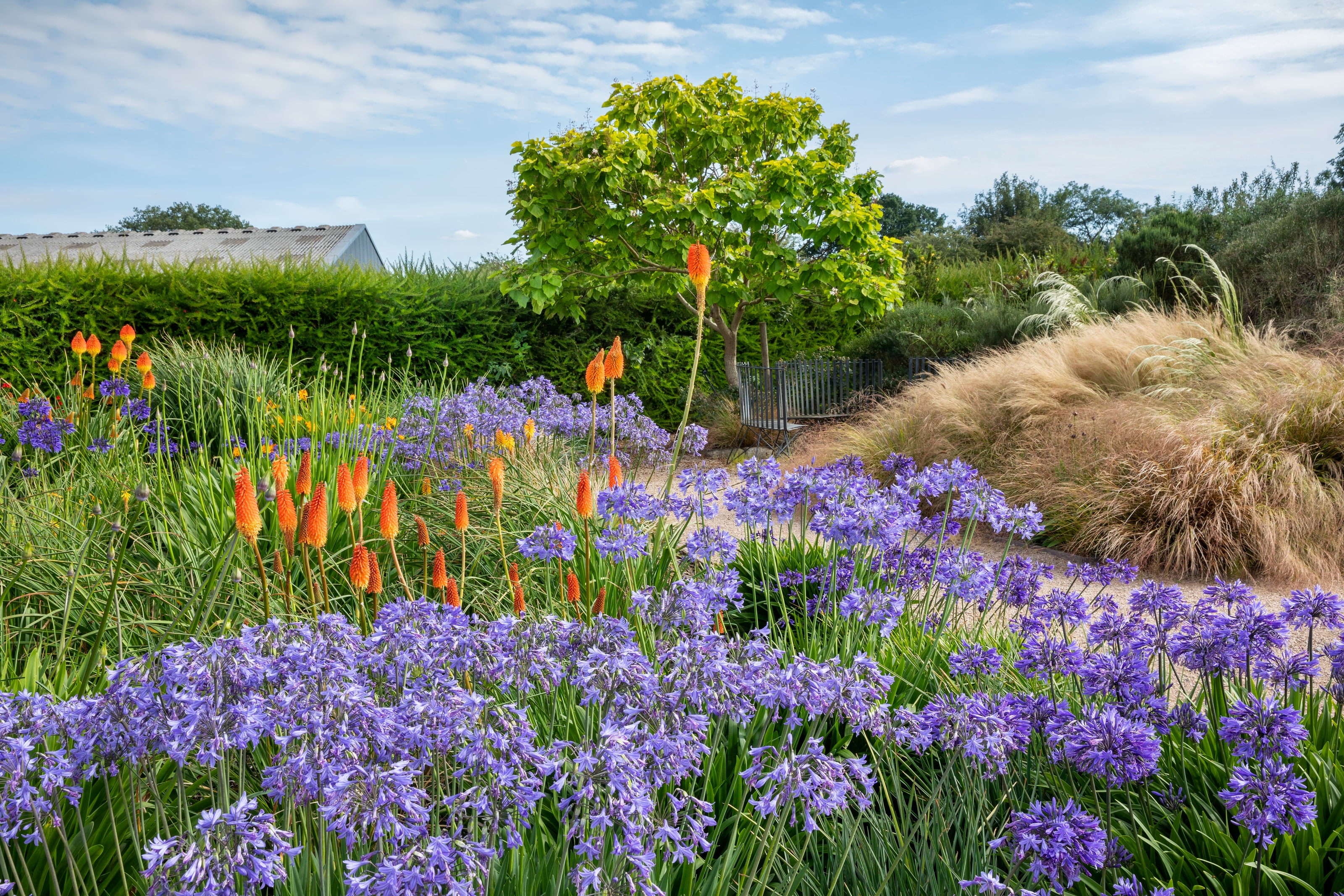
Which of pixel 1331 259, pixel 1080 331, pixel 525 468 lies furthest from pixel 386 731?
pixel 1331 259

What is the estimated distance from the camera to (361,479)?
2059mm

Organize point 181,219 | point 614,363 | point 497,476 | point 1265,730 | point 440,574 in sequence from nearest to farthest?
point 1265,730, point 440,574, point 497,476, point 614,363, point 181,219

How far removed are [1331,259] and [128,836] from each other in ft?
50.2

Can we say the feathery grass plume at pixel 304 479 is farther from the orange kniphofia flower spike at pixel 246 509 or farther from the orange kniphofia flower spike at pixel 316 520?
the orange kniphofia flower spike at pixel 246 509

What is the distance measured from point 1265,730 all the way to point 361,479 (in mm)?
1966

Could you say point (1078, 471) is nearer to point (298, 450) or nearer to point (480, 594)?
point (480, 594)

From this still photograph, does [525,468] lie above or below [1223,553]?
above

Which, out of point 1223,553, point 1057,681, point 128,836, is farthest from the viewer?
point 1223,553

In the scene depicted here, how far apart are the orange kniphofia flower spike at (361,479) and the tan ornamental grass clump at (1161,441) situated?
15.2 feet

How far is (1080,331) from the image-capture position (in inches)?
380

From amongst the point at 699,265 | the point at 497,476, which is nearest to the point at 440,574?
the point at 497,476

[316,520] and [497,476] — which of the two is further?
[497,476]

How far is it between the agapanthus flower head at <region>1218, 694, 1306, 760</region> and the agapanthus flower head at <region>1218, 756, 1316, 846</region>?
0.14ft

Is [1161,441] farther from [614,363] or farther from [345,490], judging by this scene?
[345,490]
